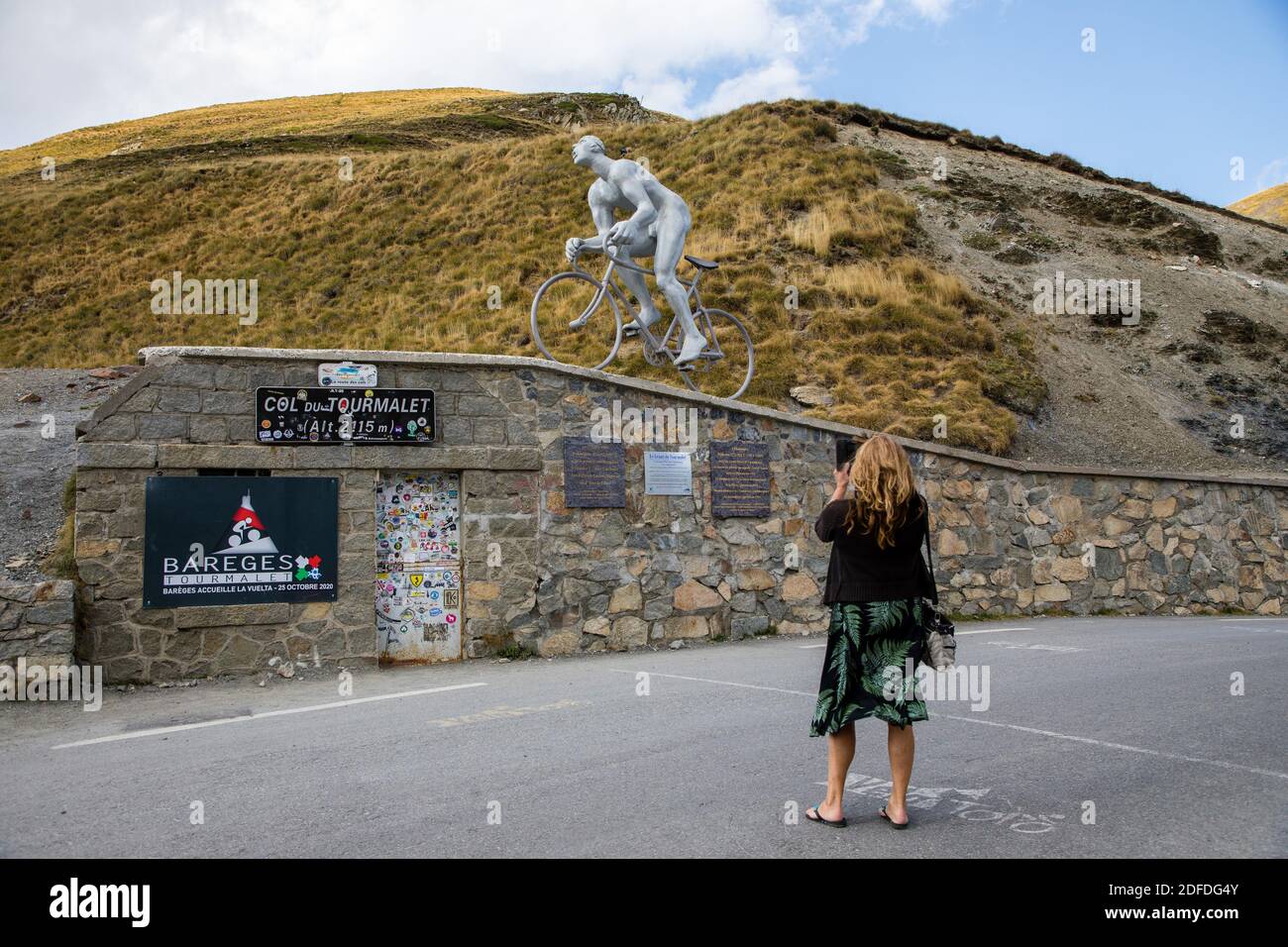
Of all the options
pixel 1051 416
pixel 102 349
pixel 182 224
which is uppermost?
pixel 182 224

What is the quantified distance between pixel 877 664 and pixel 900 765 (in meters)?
0.46

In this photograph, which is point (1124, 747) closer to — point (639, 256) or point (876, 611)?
point (876, 611)

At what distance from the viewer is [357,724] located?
Result: 7477mm

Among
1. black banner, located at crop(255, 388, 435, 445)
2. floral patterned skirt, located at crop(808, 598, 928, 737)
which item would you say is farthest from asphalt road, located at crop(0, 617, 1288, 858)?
black banner, located at crop(255, 388, 435, 445)

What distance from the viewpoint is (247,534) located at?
1030 centimetres

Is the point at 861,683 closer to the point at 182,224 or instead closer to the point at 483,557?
the point at 483,557

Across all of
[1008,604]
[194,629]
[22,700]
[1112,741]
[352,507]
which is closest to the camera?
[1112,741]

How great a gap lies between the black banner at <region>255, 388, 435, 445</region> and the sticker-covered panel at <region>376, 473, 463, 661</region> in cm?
53

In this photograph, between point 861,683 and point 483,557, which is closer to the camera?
point 861,683

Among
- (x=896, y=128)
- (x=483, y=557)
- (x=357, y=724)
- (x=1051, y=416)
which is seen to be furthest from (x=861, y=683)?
(x=896, y=128)

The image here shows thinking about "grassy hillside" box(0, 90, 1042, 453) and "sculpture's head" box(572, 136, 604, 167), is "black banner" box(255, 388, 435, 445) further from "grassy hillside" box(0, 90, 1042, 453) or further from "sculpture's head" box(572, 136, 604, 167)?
"grassy hillside" box(0, 90, 1042, 453)

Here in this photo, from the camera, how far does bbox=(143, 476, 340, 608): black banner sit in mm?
10000

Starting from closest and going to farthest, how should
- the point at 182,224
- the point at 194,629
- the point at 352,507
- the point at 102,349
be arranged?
the point at 194,629, the point at 352,507, the point at 102,349, the point at 182,224

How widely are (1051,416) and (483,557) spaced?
12.6 meters
